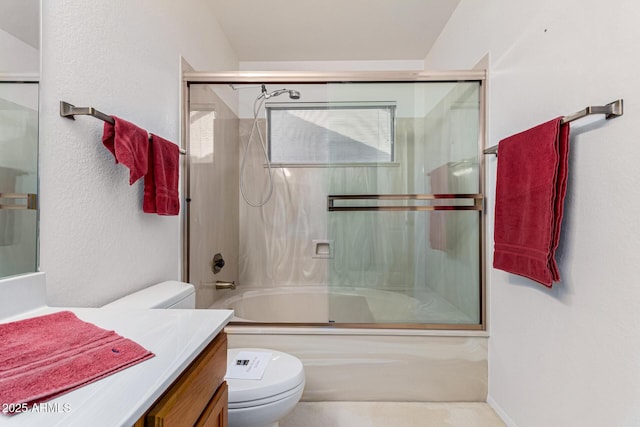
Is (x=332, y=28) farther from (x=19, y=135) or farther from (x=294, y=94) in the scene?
(x=19, y=135)

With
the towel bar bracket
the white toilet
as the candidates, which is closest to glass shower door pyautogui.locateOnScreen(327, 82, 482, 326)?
the white toilet

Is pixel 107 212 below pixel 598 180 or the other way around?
below

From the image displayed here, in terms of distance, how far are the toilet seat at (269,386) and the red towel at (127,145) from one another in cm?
87

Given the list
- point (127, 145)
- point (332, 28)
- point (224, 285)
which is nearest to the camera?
point (127, 145)

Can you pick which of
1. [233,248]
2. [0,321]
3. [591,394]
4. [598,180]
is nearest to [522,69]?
[598,180]

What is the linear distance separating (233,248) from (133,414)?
2.29 m

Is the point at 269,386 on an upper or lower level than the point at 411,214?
lower

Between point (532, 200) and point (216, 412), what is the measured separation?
1291 millimetres

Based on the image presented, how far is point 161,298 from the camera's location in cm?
133

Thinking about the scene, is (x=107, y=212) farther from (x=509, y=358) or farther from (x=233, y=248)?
(x=509, y=358)

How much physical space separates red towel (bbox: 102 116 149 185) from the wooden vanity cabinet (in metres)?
0.72

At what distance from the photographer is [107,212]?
4.18ft

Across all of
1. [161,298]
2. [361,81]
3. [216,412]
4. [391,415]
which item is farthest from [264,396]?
[361,81]

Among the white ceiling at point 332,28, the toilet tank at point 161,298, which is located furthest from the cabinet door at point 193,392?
the white ceiling at point 332,28
